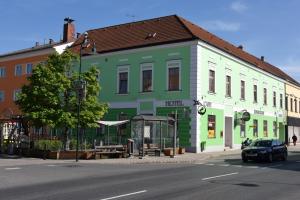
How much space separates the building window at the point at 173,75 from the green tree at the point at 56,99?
8.23 m

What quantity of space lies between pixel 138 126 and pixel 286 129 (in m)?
33.7

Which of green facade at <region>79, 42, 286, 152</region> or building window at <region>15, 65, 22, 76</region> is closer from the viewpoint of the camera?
green facade at <region>79, 42, 286, 152</region>

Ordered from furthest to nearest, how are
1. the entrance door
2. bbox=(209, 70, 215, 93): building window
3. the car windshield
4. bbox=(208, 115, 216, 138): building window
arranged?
the entrance door → bbox=(209, 70, 215, 93): building window → bbox=(208, 115, 216, 138): building window → the car windshield

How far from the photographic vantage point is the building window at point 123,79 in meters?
39.3

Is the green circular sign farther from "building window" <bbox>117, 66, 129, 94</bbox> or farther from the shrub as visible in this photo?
the shrub

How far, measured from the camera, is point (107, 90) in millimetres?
40688

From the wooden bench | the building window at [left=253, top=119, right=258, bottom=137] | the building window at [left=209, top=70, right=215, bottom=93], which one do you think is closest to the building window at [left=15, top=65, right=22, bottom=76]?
the building window at [left=209, top=70, right=215, bottom=93]

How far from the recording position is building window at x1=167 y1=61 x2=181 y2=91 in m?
35.9

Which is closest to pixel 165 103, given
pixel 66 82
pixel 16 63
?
pixel 66 82

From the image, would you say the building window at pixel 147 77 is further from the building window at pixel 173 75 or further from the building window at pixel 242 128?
the building window at pixel 242 128

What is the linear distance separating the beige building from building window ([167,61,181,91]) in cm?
2727

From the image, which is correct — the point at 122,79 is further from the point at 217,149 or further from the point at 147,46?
the point at 217,149

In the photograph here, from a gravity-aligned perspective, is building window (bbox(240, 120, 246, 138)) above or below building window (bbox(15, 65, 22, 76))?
below

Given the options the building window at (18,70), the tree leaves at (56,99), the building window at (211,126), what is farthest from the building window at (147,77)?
the building window at (18,70)
